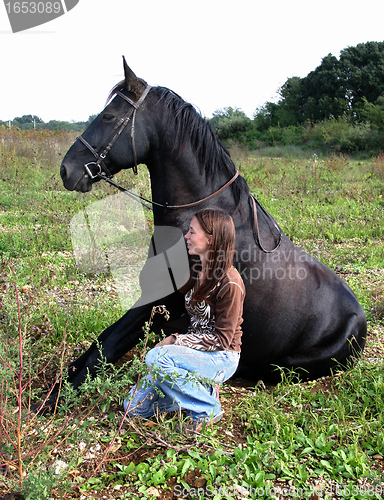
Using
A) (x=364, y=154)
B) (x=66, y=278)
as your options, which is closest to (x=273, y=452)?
(x=66, y=278)

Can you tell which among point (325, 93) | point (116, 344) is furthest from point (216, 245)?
point (325, 93)

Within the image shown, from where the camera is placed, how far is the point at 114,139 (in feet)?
9.05

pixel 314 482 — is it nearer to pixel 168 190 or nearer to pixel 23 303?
pixel 168 190

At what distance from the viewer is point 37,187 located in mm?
8984

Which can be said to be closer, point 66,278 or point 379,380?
point 379,380

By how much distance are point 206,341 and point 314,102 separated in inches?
1517

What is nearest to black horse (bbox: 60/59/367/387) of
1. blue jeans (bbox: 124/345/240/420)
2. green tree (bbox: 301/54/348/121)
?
blue jeans (bbox: 124/345/240/420)

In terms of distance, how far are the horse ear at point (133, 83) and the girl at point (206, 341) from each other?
1055 mm

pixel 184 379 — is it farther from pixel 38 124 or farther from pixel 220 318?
pixel 38 124

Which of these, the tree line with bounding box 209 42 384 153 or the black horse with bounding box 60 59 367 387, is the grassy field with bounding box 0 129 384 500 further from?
the tree line with bounding box 209 42 384 153

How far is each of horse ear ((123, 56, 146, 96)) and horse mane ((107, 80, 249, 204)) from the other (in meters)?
0.08

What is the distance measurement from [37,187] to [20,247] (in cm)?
391

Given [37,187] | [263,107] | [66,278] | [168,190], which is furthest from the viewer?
[263,107]

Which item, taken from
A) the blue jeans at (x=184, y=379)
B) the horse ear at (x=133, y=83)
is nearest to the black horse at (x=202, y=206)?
the horse ear at (x=133, y=83)
